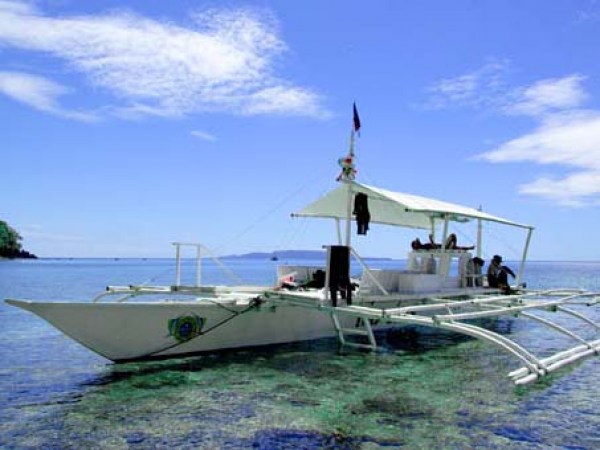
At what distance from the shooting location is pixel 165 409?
28.9 feet

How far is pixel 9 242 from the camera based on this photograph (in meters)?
136

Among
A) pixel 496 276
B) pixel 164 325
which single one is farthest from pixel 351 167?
pixel 496 276

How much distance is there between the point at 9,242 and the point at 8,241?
1.49m

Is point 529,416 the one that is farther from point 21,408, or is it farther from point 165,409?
point 21,408

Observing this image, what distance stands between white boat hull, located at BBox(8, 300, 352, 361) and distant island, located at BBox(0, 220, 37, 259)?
133m

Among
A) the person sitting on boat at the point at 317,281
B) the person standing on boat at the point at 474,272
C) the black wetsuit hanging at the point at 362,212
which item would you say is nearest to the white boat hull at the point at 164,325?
the person sitting on boat at the point at 317,281

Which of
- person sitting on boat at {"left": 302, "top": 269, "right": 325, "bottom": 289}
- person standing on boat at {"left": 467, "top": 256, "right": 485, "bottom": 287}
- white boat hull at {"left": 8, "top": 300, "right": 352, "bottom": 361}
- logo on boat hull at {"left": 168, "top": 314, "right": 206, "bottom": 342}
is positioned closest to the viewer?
white boat hull at {"left": 8, "top": 300, "right": 352, "bottom": 361}

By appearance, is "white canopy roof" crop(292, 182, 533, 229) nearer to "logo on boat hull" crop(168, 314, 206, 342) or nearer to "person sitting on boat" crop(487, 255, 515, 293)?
"person sitting on boat" crop(487, 255, 515, 293)

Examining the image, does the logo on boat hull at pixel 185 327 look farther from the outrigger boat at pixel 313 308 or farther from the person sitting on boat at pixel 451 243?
the person sitting on boat at pixel 451 243

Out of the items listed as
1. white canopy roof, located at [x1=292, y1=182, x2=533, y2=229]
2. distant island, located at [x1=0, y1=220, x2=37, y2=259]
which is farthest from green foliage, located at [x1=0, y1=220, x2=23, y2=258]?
white canopy roof, located at [x1=292, y1=182, x2=533, y2=229]

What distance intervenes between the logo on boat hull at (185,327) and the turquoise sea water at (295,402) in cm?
54

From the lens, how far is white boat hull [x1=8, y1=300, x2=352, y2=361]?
10.9 meters

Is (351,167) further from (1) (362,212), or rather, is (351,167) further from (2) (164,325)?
(2) (164,325)

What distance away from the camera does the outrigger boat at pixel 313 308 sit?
10961 mm
